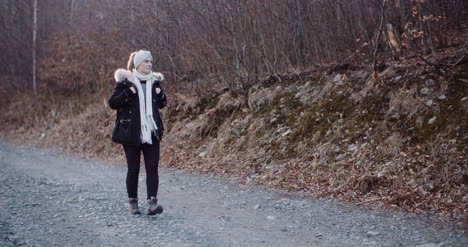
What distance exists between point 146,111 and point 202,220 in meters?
1.63

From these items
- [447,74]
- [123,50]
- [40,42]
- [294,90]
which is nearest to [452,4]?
[447,74]

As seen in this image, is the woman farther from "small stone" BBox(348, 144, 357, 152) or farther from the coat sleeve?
"small stone" BBox(348, 144, 357, 152)

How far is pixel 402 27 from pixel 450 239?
632 cm

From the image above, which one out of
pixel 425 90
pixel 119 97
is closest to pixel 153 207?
pixel 119 97

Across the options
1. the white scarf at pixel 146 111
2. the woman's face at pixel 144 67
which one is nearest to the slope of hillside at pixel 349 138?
the white scarf at pixel 146 111

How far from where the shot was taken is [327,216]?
566 centimetres

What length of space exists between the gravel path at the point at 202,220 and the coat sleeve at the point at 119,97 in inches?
60.0

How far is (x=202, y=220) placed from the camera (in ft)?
18.5

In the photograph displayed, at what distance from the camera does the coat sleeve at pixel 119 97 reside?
5.42m

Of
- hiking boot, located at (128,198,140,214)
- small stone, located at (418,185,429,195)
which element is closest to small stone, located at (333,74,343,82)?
small stone, located at (418,185,429,195)

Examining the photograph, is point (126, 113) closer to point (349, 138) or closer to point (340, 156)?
point (340, 156)

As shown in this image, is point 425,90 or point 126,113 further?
point 425,90

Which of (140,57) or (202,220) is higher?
(140,57)

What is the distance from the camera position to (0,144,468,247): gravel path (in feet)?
15.4
